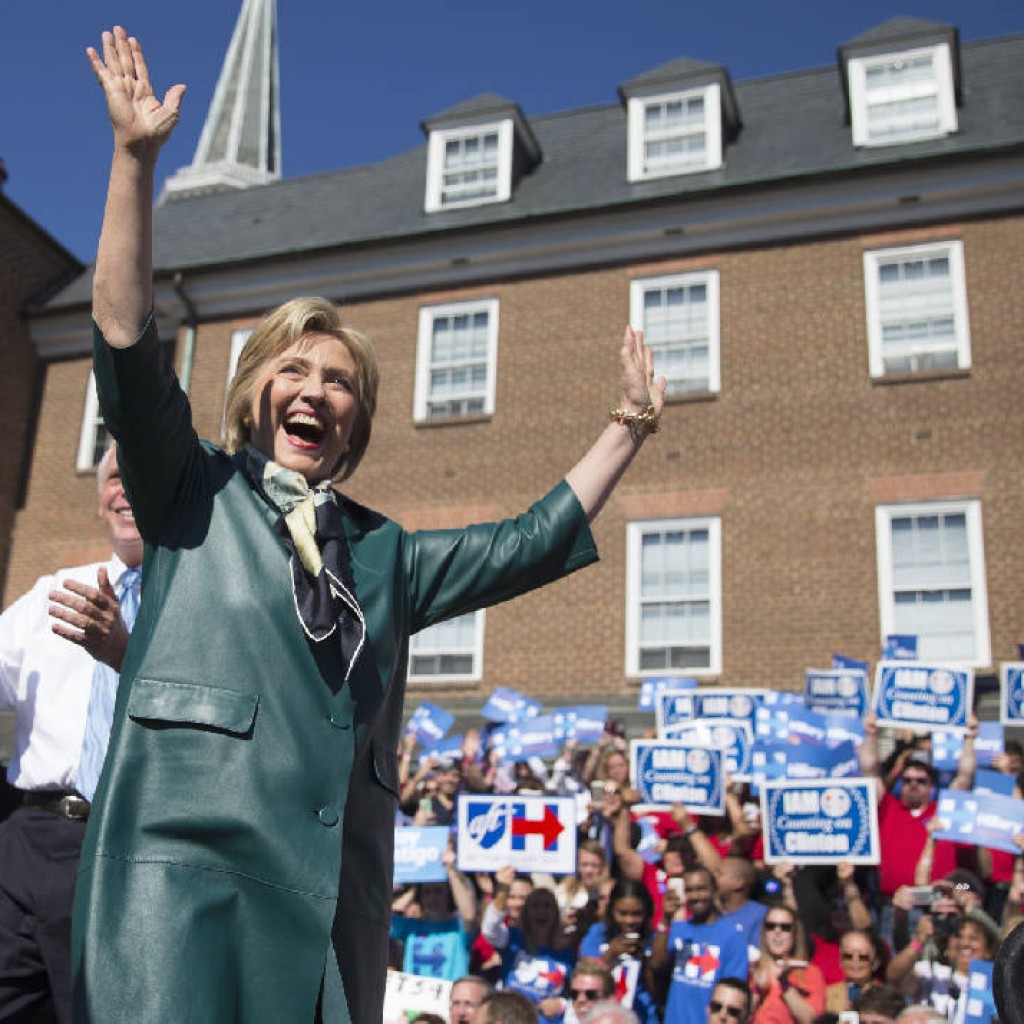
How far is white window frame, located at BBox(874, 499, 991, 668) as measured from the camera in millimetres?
15016

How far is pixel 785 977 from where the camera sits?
721 cm

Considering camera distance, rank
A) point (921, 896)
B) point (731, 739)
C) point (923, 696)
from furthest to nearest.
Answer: point (923, 696) < point (731, 739) < point (921, 896)

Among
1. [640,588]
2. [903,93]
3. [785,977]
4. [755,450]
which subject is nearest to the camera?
[785,977]

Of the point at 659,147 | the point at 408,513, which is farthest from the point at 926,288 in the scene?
the point at 408,513

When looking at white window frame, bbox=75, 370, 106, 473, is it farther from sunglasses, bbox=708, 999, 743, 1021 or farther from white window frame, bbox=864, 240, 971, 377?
sunglasses, bbox=708, 999, 743, 1021

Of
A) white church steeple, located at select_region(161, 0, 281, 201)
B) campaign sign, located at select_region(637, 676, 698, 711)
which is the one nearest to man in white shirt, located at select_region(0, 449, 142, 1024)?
campaign sign, located at select_region(637, 676, 698, 711)

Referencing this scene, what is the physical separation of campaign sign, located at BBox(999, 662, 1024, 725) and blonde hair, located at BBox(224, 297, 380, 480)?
381 inches

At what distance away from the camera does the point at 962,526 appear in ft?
51.3

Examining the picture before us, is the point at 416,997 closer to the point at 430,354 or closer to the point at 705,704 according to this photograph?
the point at 705,704

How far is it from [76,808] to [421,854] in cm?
629

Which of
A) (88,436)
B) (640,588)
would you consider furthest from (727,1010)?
(88,436)

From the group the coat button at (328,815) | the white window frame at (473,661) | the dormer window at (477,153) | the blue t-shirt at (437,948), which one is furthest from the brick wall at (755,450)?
the coat button at (328,815)

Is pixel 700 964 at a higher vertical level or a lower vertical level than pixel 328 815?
lower

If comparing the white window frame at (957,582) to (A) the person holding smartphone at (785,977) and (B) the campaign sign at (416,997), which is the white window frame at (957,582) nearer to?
(A) the person holding smartphone at (785,977)
